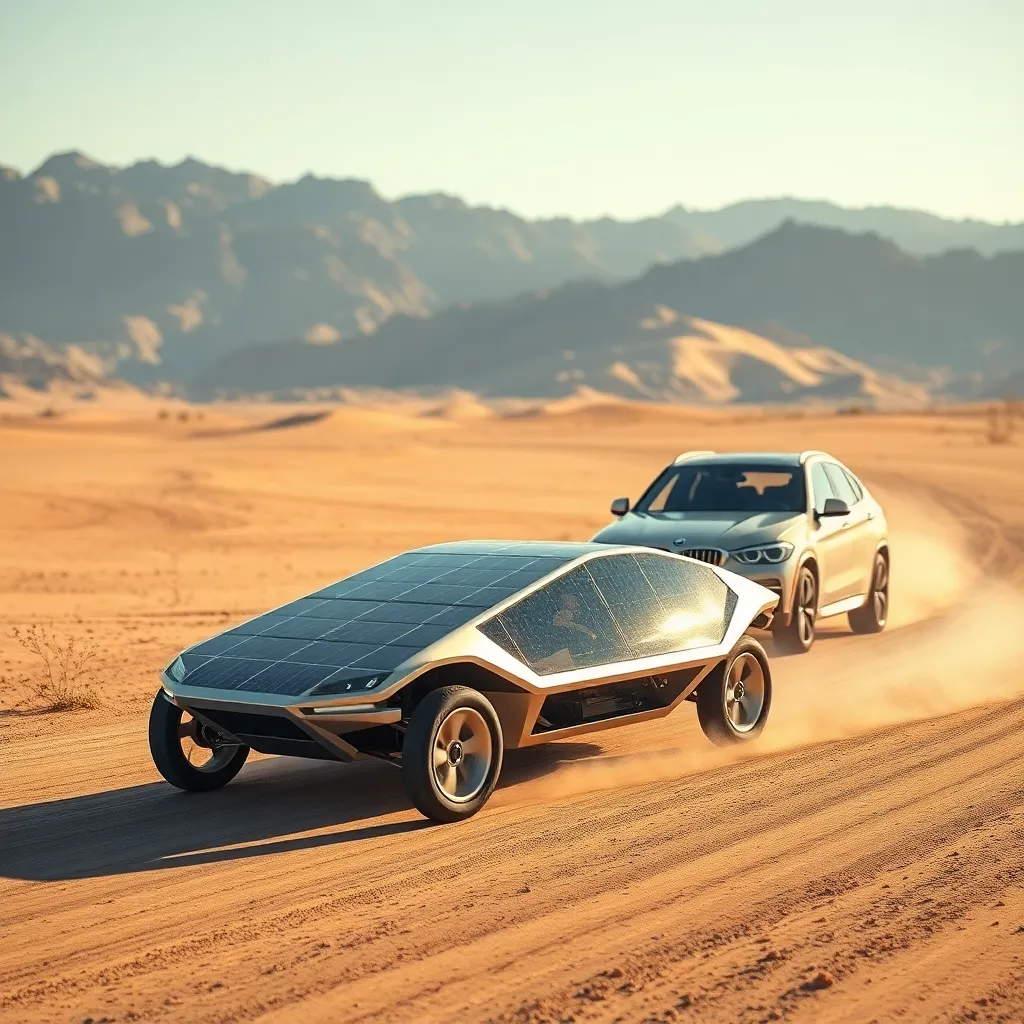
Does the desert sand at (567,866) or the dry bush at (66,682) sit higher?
the dry bush at (66,682)

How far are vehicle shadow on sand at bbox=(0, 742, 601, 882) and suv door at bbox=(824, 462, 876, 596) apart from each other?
20.6ft

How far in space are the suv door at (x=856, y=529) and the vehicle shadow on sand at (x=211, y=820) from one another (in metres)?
6.29

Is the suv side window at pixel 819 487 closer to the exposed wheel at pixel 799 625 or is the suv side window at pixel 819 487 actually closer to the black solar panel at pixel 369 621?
the exposed wheel at pixel 799 625

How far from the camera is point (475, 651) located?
7938 mm

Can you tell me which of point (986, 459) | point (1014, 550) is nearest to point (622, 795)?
point (1014, 550)

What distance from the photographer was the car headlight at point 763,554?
13547mm

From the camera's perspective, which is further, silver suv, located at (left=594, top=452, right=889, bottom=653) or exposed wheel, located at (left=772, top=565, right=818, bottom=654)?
exposed wheel, located at (left=772, top=565, right=818, bottom=654)

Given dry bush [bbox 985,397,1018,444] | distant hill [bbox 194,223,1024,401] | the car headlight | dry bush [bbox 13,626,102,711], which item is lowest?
dry bush [bbox 13,626,102,711]

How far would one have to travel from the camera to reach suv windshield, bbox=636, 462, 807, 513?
1470 centimetres

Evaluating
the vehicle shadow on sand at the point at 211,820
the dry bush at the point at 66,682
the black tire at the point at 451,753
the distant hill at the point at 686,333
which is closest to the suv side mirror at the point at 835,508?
the vehicle shadow on sand at the point at 211,820

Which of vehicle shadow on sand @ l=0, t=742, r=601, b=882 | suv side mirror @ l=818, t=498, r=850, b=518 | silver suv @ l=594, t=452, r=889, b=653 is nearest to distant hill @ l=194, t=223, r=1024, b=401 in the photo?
silver suv @ l=594, t=452, r=889, b=653

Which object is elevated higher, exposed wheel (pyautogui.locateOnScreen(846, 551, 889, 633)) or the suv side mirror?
the suv side mirror

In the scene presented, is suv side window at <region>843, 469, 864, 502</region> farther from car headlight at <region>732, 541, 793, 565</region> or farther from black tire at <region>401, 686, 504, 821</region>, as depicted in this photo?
black tire at <region>401, 686, 504, 821</region>

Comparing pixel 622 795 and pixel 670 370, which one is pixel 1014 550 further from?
pixel 670 370
